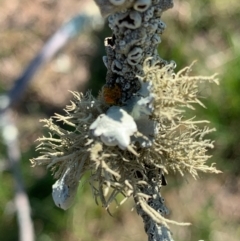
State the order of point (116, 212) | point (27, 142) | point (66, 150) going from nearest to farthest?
point (66, 150), point (116, 212), point (27, 142)

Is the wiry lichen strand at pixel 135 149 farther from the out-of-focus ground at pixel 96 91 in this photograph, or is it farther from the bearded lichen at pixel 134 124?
the out-of-focus ground at pixel 96 91

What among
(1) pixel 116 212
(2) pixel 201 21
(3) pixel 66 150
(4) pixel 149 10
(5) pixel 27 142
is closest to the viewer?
(4) pixel 149 10

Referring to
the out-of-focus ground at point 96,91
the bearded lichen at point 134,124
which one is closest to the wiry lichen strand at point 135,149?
the bearded lichen at point 134,124

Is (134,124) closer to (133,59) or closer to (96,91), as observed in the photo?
(133,59)

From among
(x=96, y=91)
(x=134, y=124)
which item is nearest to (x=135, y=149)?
(x=134, y=124)

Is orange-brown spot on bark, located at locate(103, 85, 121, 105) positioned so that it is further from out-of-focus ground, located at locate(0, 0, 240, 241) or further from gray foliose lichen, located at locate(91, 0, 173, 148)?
out-of-focus ground, located at locate(0, 0, 240, 241)

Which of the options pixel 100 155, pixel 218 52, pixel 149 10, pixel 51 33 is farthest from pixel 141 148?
pixel 51 33

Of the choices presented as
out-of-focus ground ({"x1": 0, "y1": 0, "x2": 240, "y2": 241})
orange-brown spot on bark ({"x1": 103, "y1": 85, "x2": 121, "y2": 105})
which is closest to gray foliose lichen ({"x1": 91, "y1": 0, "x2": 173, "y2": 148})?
orange-brown spot on bark ({"x1": 103, "y1": 85, "x2": 121, "y2": 105})

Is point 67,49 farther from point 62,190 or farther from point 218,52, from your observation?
point 62,190
